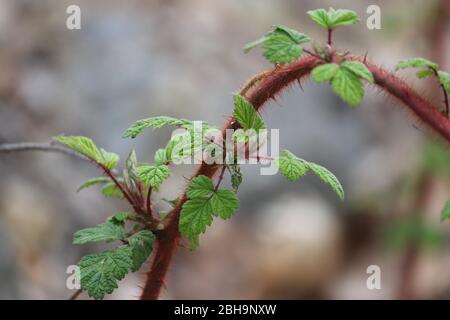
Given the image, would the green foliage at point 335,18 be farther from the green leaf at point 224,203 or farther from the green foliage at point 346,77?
the green leaf at point 224,203

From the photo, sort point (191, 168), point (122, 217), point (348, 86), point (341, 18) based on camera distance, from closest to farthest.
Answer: point (348, 86) → point (341, 18) → point (122, 217) → point (191, 168)

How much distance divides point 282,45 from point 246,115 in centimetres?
10

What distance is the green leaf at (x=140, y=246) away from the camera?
0.86 meters

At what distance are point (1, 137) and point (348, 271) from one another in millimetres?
2098

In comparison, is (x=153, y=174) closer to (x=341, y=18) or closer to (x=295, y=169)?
(x=295, y=169)

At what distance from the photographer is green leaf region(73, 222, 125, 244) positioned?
2.91 feet

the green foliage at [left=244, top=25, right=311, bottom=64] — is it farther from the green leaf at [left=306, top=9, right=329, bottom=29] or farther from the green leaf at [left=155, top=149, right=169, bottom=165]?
the green leaf at [left=155, top=149, right=169, bottom=165]

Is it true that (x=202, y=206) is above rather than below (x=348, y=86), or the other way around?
below

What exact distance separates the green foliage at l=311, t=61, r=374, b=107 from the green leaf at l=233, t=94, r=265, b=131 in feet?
0.36

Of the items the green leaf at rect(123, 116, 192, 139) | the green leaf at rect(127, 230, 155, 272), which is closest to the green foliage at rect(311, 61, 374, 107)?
the green leaf at rect(123, 116, 192, 139)

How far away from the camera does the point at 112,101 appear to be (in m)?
3.58

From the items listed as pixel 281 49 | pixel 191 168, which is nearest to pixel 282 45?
pixel 281 49

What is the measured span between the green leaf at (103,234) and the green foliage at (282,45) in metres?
0.33

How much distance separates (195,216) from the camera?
83cm
